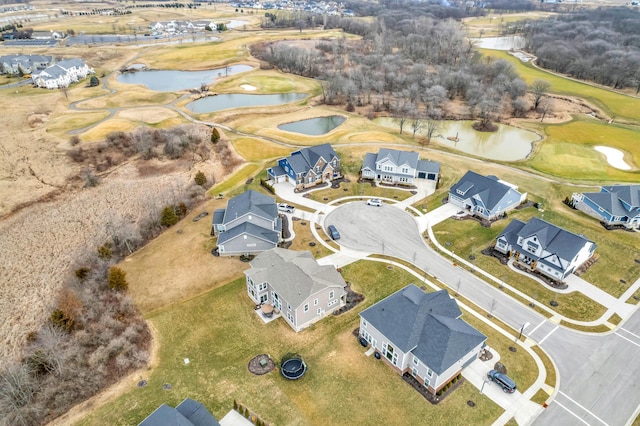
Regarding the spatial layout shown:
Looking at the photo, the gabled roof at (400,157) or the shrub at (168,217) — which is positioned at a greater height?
the gabled roof at (400,157)

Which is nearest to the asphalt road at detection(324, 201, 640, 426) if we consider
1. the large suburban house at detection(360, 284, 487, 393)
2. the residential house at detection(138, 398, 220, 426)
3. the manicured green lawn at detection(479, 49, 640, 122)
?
the large suburban house at detection(360, 284, 487, 393)

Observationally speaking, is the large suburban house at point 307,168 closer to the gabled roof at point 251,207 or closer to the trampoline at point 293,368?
the gabled roof at point 251,207

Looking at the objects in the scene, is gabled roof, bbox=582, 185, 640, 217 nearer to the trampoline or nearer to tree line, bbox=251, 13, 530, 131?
tree line, bbox=251, 13, 530, 131

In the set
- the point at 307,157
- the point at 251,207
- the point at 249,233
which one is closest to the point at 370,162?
the point at 307,157

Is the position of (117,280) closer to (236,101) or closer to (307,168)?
(307,168)

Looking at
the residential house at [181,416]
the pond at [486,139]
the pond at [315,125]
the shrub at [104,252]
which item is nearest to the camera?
the residential house at [181,416]

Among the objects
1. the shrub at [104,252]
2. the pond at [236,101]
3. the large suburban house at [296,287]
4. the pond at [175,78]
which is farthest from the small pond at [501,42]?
the shrub at [104,252]

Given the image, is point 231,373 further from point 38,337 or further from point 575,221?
point 575,221
